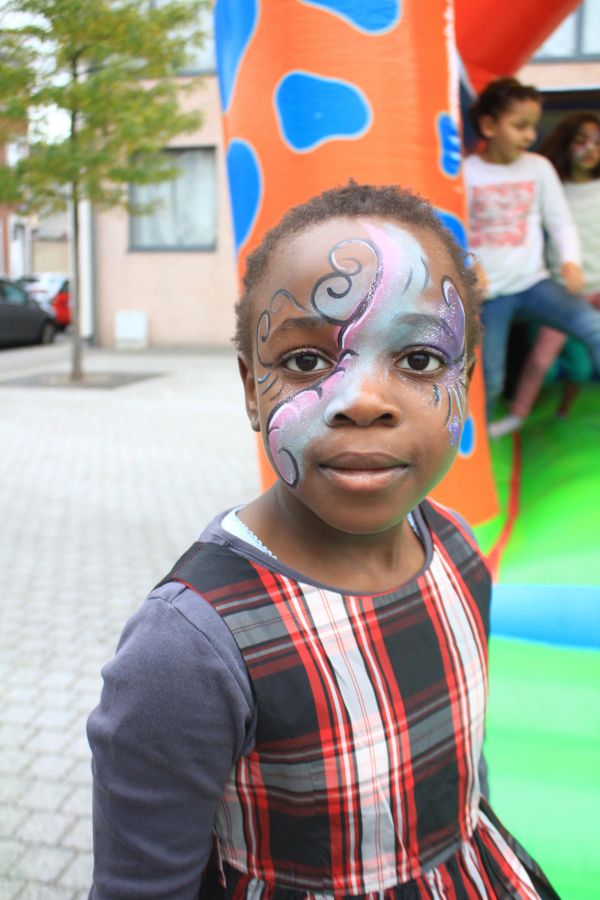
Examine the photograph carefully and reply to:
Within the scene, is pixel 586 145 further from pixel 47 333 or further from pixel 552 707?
pixel 47 333

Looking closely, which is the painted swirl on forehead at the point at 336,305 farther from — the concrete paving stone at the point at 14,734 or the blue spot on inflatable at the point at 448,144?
the concrete paving stone at the point at 14,734

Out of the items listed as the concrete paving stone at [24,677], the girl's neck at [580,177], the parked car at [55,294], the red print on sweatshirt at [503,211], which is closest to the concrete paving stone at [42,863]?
the concrete paving stone at [24,677]

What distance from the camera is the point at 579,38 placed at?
13.4m

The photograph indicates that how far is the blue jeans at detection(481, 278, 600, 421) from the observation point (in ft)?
11.5

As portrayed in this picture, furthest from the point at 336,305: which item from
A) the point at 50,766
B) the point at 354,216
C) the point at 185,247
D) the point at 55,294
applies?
the point at 55,294

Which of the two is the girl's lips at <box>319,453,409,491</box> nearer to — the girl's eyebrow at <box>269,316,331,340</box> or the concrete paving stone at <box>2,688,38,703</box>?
the girl's eyebrow at <box>269,316,331,340</box>

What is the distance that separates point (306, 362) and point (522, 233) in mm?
2774

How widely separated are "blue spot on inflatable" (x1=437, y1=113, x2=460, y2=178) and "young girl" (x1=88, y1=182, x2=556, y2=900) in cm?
182

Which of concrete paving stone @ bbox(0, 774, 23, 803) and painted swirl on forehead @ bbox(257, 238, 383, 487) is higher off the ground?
painted swirl on forehead @ bbox(257, 238, 383, 487)

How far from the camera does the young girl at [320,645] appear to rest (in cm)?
95

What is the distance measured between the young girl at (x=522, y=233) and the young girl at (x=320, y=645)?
252 cm

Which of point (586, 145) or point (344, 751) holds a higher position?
point (586, 145)

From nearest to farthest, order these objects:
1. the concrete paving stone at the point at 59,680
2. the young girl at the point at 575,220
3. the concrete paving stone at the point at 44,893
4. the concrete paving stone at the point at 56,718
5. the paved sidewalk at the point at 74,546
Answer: the concrete paving stone at the point at 44,893 → the paved sidewalk at the point at 74,546 → the concrete paving stone at the point at 56,718 → the concrete paving stone at the point at 59,680 → the young girl at the point at 575,220

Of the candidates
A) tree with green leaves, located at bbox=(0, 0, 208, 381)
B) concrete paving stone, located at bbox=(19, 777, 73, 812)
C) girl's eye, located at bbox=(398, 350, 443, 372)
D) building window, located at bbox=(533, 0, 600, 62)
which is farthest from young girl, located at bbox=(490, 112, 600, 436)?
building window, located at bbox=(533, 0, 600, 62)
